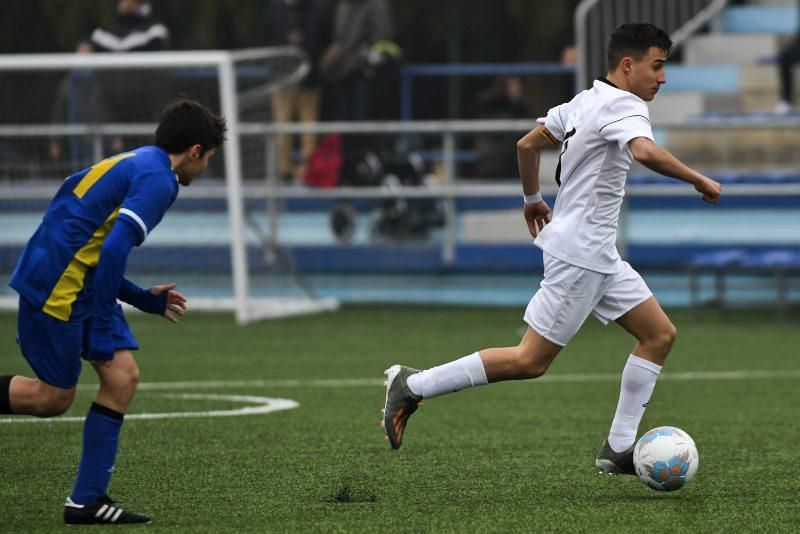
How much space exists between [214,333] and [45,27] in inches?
333

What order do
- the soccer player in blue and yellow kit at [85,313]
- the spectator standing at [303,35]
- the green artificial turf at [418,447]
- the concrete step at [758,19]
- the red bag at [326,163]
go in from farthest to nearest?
the concrete step at [758,19], the spectator standing at [303,35], the red bag at [326,163], the green artificial turf at [418,447], the soccer player in blue and yellow kit at [85,313]

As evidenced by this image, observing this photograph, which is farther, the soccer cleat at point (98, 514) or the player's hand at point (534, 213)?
the player's hand at point (534, 213)

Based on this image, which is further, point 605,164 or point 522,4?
point 522,4

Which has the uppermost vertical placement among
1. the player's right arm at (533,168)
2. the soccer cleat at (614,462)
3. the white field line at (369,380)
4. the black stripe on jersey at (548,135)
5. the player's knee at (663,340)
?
the black stripe on jersey at (548,135)

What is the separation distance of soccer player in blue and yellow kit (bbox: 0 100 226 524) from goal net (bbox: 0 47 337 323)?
892 cm

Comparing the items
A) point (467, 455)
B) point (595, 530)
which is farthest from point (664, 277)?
point (595, 530)

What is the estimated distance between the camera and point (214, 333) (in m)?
13.7

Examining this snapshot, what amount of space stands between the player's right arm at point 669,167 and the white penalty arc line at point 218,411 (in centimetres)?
342

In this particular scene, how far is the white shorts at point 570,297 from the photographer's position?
6457 millimetres

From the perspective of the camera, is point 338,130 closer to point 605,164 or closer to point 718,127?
point 718,127

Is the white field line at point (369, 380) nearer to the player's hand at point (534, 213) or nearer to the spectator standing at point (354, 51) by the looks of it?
the player's hand at point (534, 213)

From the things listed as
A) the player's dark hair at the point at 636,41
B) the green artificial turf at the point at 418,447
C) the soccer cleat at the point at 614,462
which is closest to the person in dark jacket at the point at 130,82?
the green artificial turf at the point at 418,447

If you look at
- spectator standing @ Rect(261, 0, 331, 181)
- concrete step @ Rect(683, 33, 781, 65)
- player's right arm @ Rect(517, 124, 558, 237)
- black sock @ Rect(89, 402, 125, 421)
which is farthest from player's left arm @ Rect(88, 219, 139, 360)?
concrete step @ Rect(683, 33, 781, 65)

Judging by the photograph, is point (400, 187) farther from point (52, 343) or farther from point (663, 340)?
point (52, 343)
